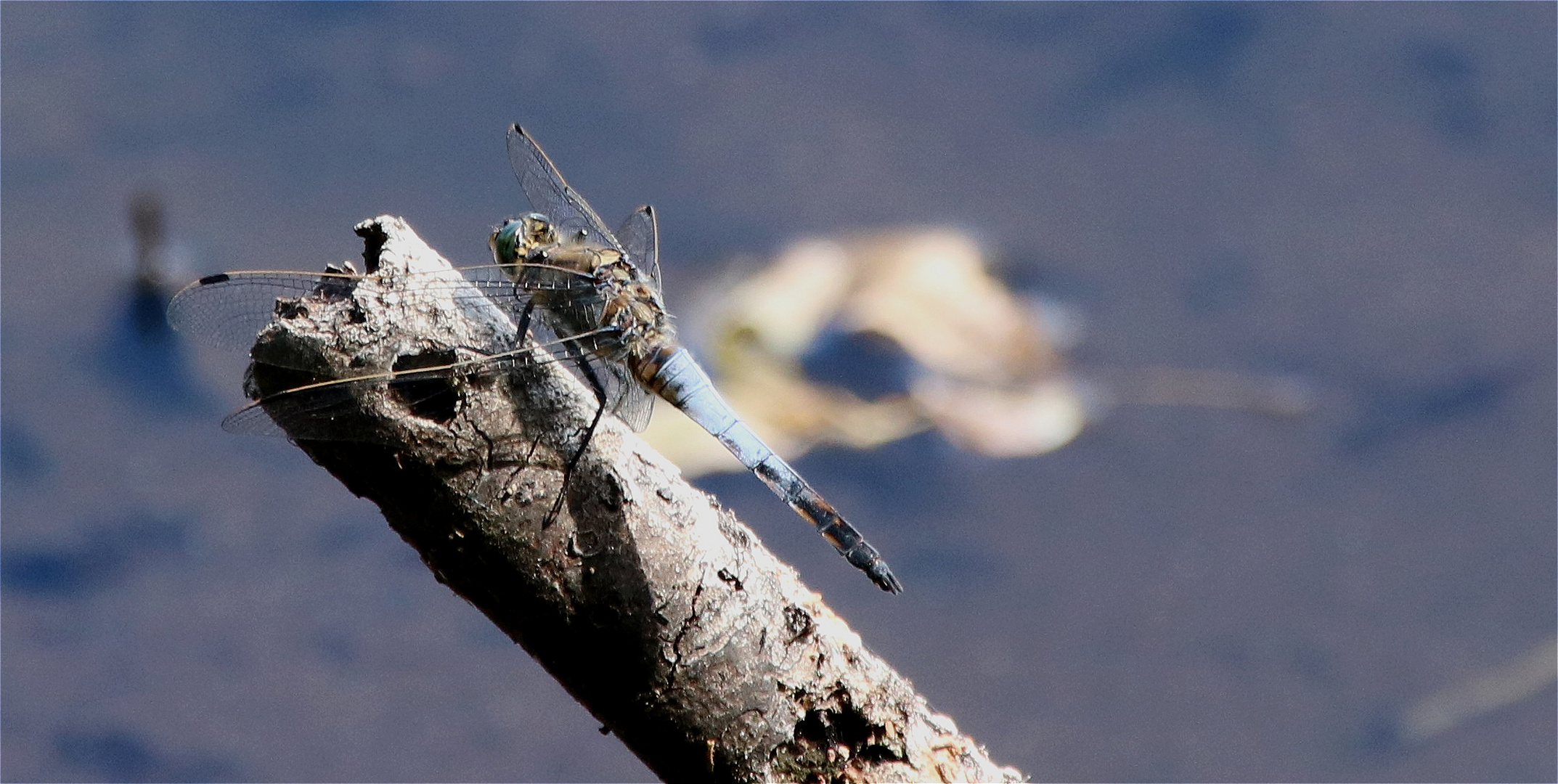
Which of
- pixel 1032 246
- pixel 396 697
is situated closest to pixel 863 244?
pixel 1032 246

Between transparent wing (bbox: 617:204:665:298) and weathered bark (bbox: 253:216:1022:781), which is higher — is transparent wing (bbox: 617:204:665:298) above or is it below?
above

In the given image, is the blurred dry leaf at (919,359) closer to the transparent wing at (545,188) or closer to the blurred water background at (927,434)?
the blurred water background at (927,434)

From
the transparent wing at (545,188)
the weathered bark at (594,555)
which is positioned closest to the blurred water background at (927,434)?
the transparent wing at (545,188)

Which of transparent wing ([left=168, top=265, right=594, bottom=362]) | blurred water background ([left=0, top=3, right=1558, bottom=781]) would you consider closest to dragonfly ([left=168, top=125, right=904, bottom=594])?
Result: transparent wing ([left=168, top=265, right=594, bottom=362])

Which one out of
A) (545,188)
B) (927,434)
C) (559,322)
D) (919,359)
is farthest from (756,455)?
(919,359)

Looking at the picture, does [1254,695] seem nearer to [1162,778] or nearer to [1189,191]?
[1162,778]

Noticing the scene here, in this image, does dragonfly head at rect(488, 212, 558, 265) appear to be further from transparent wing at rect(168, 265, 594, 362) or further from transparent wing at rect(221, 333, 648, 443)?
transparent wing at rect(221, 333, 648, 443)
